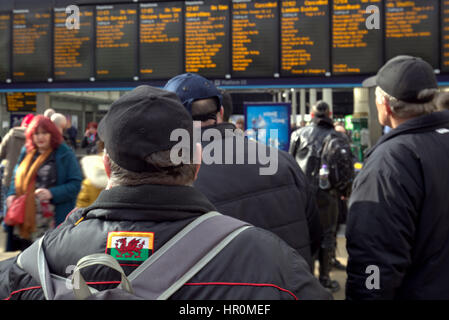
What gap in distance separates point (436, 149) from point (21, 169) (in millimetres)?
3079

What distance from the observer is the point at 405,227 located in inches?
59.5

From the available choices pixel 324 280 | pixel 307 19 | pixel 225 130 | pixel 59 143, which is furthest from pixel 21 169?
pixel 307 19

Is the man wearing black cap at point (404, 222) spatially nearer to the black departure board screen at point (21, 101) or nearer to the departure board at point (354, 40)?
the departure board at point (354, 40)

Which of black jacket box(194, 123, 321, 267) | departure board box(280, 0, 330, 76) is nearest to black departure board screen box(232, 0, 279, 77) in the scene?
departure board box(280, 0, 330, 76)

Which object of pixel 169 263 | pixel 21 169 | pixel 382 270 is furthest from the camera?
pixel 21 169

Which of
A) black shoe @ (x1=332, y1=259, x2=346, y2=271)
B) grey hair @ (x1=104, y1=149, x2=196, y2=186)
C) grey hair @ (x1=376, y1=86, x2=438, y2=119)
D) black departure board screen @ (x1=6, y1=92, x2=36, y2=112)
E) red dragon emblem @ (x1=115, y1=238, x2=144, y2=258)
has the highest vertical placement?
black departure board screen @ (x1=6, y1=92, x2=36, y2=112)

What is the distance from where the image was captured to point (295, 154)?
4.15 m

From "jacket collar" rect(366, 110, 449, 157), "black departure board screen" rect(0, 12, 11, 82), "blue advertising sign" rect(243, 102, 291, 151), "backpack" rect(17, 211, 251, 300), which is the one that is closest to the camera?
"backpack" rect(17, 211, 251, 300)

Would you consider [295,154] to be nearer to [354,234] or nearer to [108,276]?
[354,234]

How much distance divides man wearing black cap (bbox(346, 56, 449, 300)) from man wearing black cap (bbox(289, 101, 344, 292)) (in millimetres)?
2306

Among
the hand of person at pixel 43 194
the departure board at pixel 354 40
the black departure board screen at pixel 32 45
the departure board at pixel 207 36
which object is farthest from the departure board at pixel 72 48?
the departure board at pixel 354 40

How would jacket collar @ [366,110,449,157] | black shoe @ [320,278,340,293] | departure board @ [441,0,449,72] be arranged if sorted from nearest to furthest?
jacket collar @ [366,110,449,157]
black shoe @ [320,278,340,293]
departure board @ [441,0,449,72]

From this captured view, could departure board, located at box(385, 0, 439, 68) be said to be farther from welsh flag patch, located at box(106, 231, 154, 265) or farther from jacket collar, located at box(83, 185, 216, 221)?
welsh flag patch, located at box(106, 231, 154, 265)

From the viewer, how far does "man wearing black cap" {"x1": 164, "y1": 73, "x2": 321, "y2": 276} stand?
1.56 metres
